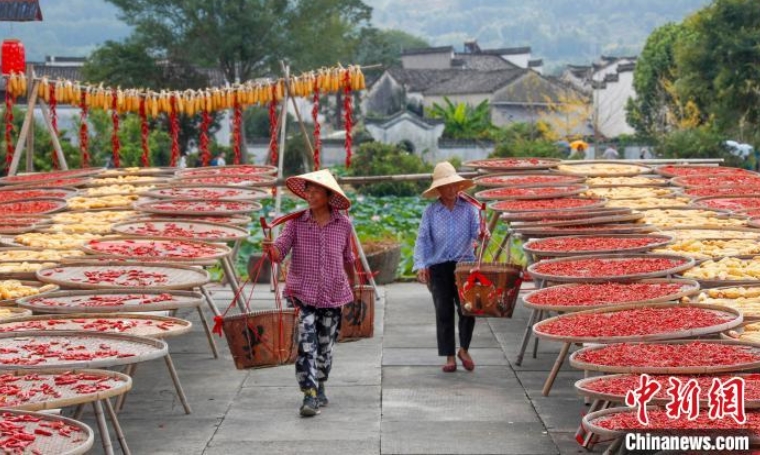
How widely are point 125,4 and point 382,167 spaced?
62.9ft

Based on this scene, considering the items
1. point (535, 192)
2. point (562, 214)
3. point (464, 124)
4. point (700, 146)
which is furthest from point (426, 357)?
point (464, 124)

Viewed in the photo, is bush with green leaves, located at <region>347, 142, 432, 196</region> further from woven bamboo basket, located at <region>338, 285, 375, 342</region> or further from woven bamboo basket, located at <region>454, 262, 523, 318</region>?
woven bamboo basket, located at <region>454, 262, 523, 318</region>

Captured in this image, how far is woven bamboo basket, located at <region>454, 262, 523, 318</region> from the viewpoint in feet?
29.5

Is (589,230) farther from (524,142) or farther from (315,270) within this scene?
(524,142)

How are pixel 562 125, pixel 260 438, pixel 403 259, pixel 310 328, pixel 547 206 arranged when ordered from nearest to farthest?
pixel 260 438
pixel 310 328
pixel 547 206
pixel 403 259
pixel 562 125

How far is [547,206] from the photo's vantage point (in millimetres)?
11719

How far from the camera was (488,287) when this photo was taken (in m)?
9.01

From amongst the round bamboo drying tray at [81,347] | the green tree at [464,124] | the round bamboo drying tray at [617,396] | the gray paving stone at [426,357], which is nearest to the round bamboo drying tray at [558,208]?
the gray paving stone at [426,357]

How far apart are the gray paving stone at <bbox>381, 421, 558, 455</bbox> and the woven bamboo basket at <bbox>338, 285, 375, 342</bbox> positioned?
4.86ft

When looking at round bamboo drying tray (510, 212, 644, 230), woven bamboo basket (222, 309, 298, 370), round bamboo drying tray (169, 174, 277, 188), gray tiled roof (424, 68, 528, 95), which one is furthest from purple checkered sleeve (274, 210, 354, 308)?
gray tiled roof (424, 68, 528, 95)

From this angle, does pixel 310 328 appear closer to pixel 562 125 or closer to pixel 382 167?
pixel 382 167

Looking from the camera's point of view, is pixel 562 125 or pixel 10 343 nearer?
pixel 10 343

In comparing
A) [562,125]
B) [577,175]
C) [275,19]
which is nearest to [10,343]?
[577,175]

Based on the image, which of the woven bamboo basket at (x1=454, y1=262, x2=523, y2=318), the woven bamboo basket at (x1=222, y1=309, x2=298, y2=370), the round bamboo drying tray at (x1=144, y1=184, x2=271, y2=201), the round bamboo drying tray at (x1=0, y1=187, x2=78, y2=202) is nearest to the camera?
the woven bamboo basket at (x1=222, y1=309, x2=298, y2=370)
